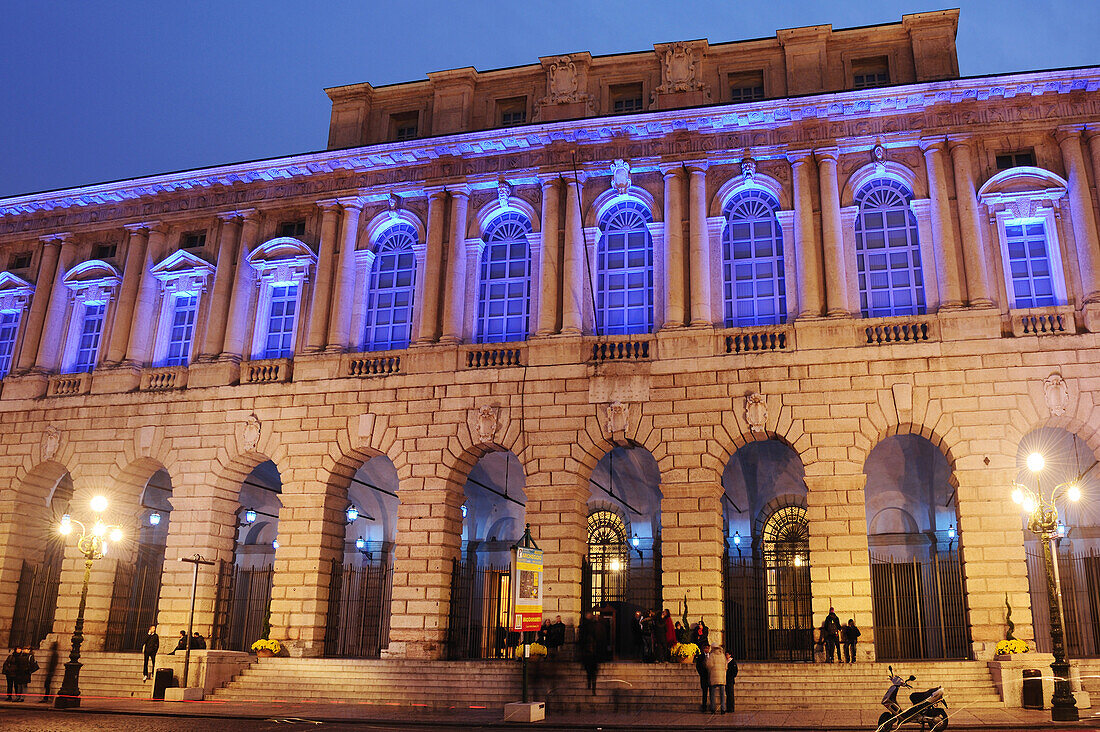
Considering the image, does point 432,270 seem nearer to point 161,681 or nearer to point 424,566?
point 424,566

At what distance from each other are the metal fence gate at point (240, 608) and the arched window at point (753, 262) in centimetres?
1526

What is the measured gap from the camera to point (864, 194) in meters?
26.4

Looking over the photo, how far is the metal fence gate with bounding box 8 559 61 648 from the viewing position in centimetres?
2873

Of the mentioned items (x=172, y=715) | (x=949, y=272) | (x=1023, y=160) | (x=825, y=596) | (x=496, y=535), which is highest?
(x=1023, y=160)

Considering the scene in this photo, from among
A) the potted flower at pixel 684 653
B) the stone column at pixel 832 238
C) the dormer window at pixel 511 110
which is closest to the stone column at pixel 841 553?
the potted flower at pixel 684 653

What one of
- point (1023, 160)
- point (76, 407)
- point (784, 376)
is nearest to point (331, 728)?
point (784, 376)

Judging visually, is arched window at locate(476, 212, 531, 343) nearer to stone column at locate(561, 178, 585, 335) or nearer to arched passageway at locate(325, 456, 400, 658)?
stone column at locate(561, 178, 585, 335)

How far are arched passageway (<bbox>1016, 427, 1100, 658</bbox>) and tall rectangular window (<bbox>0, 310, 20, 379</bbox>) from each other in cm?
3205

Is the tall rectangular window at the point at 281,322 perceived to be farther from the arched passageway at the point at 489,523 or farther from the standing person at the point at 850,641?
the standing person at the point at 850,641

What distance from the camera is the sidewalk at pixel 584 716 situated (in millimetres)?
16500

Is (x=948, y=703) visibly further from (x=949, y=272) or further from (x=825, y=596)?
(x=949, y=272)

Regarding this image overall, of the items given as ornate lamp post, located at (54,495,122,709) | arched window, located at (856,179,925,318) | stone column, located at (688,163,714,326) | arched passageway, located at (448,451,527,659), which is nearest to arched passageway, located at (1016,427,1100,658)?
arched window, located at (856,179,925,318)

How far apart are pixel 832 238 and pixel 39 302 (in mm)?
25524

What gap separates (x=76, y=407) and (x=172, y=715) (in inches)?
565
